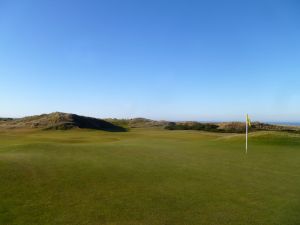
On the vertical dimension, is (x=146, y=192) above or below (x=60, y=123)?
below

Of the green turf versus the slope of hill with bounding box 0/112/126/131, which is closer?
the green turf

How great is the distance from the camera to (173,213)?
6.52 meters

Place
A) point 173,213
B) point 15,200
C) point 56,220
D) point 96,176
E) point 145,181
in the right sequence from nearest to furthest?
point 56,220 → point 173,213 → point 15,200 → point 145,181 → point 96,176

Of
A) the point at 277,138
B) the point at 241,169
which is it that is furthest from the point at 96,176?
the point at 277,138

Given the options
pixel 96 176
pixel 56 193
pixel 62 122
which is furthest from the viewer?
pixel 62 122

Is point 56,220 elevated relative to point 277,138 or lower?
lower

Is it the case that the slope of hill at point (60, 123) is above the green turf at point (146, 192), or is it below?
above

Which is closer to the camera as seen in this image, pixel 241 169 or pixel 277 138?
pixel 241 169

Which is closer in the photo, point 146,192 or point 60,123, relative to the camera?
point 146,192

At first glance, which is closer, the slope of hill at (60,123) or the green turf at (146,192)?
the green turf at (146,192)

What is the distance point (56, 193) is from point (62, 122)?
219 feet

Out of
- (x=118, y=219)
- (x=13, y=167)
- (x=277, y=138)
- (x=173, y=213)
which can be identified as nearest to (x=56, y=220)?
(x=118, y=219)

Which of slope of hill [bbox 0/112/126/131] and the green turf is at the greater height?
slope of hill [bbox 0/112/126/131]

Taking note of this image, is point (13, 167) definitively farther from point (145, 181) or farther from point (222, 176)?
point (222, 176)
